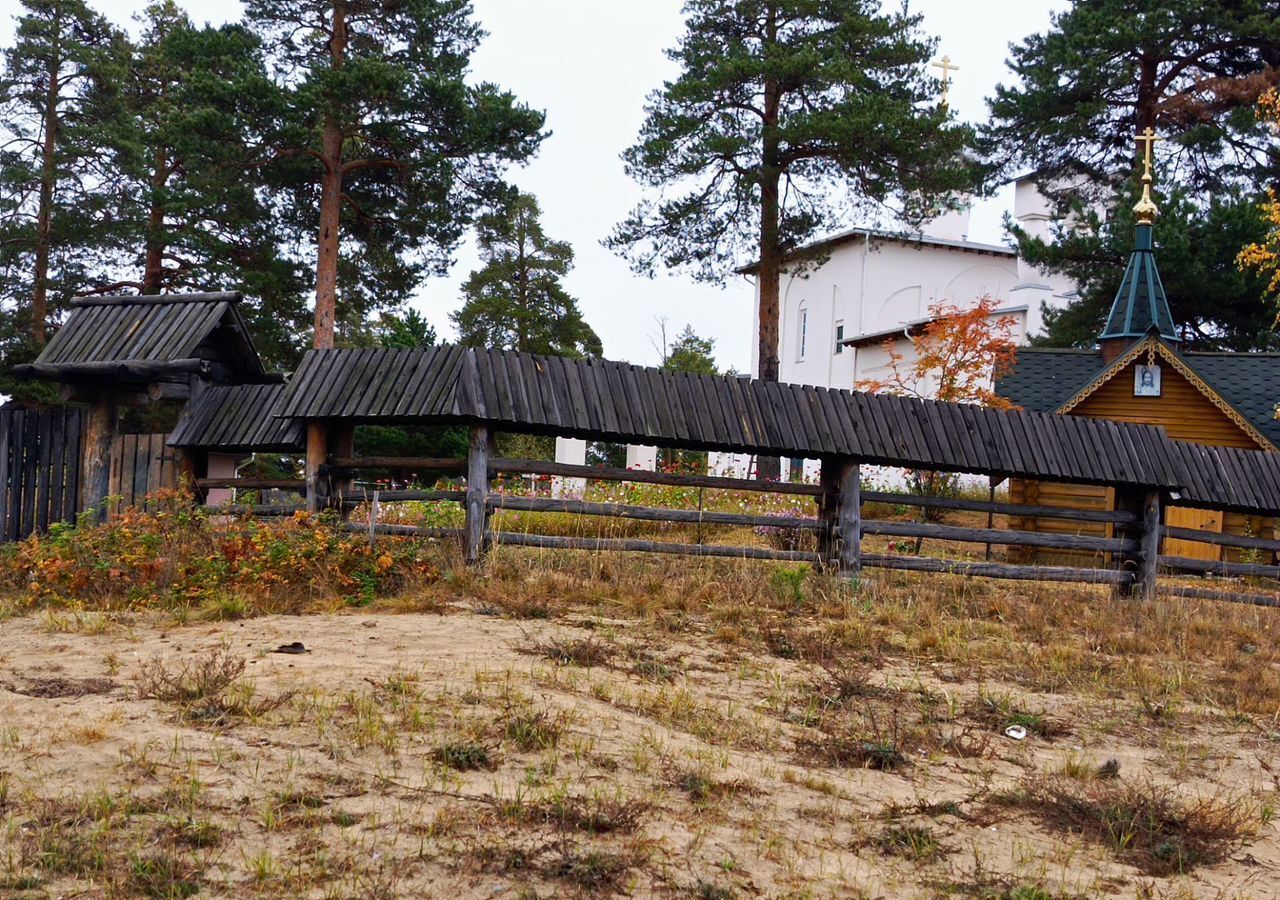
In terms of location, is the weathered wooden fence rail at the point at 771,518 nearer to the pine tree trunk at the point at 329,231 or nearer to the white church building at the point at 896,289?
the pine tree trunk at the point at 329,231

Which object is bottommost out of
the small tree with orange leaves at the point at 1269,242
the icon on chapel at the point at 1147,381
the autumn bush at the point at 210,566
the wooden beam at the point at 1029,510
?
the autumn bush at the point at 210,566

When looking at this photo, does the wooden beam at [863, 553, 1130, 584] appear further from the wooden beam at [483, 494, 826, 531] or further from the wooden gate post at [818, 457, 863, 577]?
the wooden beam at [483, 494, 826, 531]

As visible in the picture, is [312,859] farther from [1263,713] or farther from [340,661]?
[1263,713]

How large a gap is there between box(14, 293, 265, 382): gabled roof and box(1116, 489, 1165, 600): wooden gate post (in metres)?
9.65

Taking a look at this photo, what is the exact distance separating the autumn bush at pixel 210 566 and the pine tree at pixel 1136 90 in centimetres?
2426

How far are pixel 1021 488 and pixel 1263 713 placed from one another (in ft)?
43.6

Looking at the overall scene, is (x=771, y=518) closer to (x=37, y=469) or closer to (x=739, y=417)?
(x=739, y=417)

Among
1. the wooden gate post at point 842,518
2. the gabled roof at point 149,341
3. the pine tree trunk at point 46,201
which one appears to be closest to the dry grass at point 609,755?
the wooden gate post at point 842,518

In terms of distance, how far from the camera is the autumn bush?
9.46 meters

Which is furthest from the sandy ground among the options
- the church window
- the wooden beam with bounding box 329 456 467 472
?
the church window

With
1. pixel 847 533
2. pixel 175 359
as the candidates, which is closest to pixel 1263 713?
pixel 847 533

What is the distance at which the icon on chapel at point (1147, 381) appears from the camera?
70.5 ft

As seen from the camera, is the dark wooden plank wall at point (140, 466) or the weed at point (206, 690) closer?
the weed at point (206, 690)

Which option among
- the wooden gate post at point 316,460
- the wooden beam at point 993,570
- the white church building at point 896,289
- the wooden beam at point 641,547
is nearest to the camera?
the wooden beam at point 641,547
